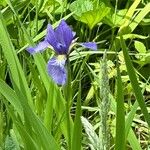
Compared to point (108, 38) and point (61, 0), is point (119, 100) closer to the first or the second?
point (61, 0)

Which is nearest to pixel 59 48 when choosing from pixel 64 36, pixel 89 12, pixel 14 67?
pixel 64 36

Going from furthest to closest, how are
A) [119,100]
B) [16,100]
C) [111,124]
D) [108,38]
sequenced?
1. [108,38]
2. [111,124]
3. [16,100]
4. [119,100]

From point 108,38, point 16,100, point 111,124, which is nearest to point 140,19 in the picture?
point 108,38

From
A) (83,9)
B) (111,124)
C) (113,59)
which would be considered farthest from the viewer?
(113,59)

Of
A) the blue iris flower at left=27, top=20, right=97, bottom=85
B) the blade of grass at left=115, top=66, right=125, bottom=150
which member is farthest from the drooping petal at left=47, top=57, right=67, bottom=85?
the blade of grass at left=115, top=66, right=125, bottom=150

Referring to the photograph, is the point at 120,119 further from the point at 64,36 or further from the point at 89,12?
the point at 89,12

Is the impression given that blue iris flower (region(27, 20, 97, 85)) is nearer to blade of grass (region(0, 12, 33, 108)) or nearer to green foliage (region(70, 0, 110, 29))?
blade of grass (region(0, 12, 33, 108))

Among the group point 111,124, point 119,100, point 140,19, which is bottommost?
point 111,124

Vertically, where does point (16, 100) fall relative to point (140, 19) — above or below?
above
